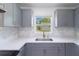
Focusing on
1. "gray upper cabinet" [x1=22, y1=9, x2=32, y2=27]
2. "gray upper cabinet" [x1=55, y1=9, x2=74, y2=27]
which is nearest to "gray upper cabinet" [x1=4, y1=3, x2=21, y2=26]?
"gray upper cabinet" [x1=22, y1=9, x2=32, y2=27]

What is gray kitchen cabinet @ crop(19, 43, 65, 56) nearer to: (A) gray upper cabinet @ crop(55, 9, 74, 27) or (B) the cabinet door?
(B) the cabinet door

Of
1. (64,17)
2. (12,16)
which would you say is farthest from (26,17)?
(64,17)

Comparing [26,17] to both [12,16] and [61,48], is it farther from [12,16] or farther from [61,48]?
[61,48]

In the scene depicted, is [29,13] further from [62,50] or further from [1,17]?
[62,50]

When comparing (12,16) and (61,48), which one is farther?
(61,48)

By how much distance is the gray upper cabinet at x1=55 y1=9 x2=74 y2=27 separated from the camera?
4.94 ft

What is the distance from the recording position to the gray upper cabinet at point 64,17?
151 cm

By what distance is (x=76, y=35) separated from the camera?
1537mm

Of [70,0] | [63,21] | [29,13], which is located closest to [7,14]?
[29,13]

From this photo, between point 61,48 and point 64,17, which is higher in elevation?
point 64,17

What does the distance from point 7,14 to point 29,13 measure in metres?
0.26

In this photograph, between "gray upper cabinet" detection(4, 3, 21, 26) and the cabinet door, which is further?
the cabinet door

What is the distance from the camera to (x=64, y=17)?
157cm

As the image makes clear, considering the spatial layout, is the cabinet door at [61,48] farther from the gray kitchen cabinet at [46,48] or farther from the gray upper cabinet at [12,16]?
the gray upper cabinet at [12,16]
